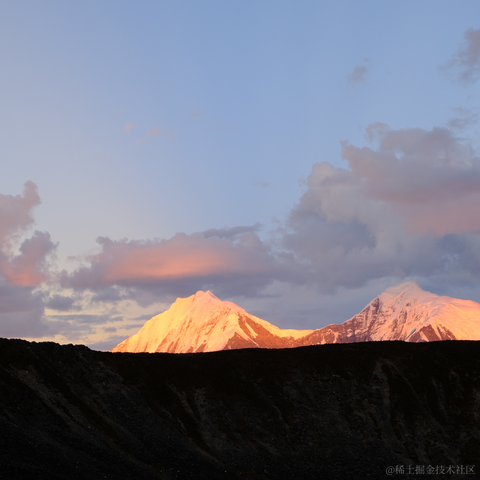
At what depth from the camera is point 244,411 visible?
10125 centimetres

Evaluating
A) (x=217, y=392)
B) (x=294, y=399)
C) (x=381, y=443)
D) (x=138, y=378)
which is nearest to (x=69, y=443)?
(x=138, y=378)

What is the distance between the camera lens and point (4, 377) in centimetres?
8506

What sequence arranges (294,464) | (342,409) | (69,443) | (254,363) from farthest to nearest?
1. (254,363)
2. (342,409)
3. (294,464)
4. (69,443)

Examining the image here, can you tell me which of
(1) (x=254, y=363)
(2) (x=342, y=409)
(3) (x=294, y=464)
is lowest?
(3) (x=294, y=464)

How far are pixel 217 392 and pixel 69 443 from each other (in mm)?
32593

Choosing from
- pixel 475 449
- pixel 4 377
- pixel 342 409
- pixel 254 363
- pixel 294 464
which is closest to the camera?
pixel 4 377

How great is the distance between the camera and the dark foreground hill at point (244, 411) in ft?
262

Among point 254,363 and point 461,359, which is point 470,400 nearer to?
point 461,359

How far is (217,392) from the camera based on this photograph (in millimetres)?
104125

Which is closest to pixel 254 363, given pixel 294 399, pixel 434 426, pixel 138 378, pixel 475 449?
pixel 294 399

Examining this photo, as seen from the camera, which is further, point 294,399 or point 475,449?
point 294,399

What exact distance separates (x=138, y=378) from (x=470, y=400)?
5836 centimetres

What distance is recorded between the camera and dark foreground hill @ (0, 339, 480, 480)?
79812mm

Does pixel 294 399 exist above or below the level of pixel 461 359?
below
